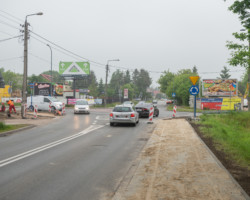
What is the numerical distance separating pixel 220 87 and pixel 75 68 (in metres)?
28.4

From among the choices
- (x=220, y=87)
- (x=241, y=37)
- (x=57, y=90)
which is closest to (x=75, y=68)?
(x=57, y=90)

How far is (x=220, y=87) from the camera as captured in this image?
4728 centimetres

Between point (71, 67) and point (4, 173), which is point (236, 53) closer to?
point (4, 173)

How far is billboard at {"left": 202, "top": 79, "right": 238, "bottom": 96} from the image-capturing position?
4669 centimetres

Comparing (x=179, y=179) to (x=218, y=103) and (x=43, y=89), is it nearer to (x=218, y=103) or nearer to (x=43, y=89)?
(x=218, y=103)

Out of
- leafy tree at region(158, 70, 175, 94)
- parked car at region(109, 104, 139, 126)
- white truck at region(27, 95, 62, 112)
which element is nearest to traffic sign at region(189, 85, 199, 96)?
parked car at region(109, 104, 139, 126)

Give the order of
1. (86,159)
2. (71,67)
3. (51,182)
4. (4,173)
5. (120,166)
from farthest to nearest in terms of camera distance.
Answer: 1. (71,67)
2. (86,159)
3. (120,166)
4. (4,173)
5. (51,182)

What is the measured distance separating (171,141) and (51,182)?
5903mm

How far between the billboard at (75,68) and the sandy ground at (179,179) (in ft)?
153

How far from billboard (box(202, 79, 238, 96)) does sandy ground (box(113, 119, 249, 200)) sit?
41815 mm

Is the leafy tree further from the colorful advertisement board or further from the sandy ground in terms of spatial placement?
the sandy ground

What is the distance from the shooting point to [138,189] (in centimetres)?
483

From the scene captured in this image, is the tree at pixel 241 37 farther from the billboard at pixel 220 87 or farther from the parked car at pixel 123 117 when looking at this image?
the billboard at pixel 220 87

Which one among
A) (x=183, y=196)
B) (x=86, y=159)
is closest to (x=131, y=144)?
(x=86, y=159)
